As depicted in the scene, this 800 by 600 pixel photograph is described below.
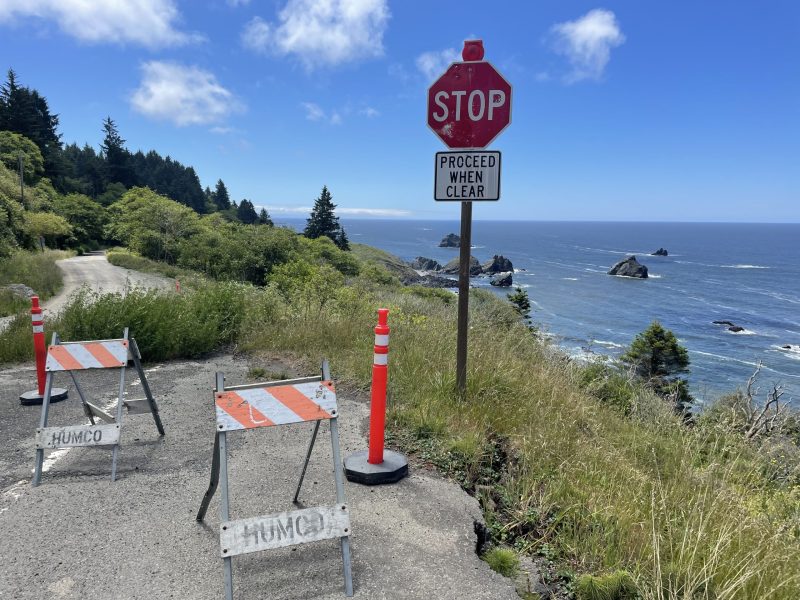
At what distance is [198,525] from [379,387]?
155 cm

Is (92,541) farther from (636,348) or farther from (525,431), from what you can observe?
(636,348)

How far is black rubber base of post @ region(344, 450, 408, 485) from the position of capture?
3873mm

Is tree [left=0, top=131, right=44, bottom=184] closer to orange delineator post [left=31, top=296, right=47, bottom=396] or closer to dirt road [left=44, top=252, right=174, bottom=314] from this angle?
dirt road [left=44, top=252, right=174, bottom=314]

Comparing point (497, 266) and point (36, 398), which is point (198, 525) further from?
point (497, 266)

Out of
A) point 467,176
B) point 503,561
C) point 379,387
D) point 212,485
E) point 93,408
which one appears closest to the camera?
point 503,561

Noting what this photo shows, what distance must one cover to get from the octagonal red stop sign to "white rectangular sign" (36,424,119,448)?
394 cm

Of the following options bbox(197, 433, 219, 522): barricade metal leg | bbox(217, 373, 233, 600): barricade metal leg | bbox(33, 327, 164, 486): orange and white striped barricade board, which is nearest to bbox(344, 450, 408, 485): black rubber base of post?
bbox(197, 433, 219, 522): barricade metal leg

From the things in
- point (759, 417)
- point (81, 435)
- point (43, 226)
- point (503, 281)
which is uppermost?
point (43, 226)

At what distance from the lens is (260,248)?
1571 inches

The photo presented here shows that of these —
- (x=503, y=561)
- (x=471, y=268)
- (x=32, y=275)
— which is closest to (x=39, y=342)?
(x=503, y=561)

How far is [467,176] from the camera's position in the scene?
4672 mm

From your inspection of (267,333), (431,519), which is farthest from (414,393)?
(267,333)

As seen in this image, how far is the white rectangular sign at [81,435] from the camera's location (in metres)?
4.06

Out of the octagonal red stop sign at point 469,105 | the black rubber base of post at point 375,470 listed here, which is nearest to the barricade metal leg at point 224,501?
the black rubber base of post at point 375,470
